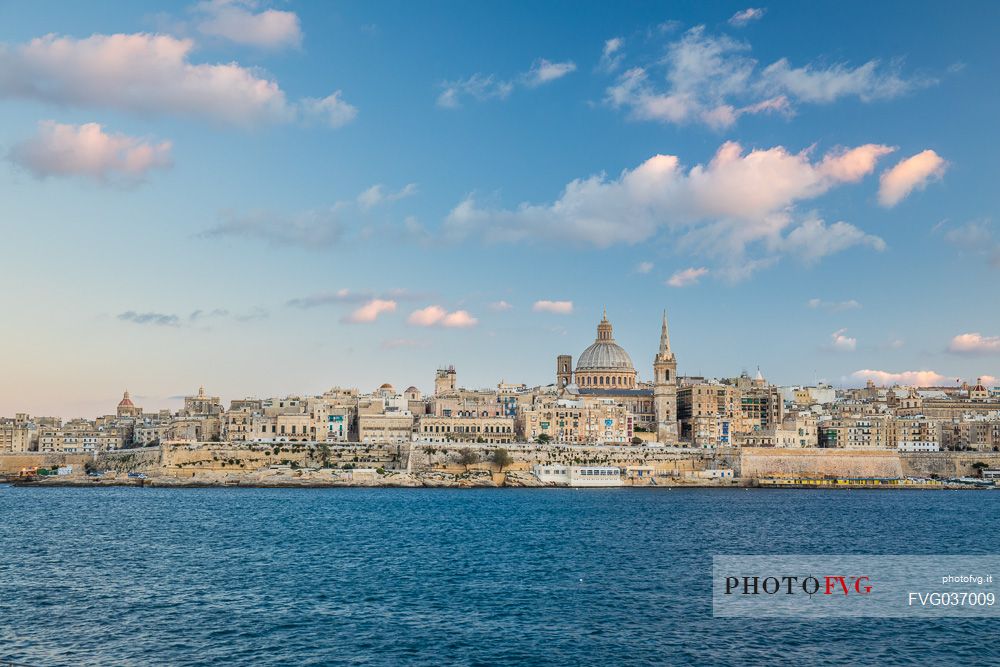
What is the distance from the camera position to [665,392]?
9200cm

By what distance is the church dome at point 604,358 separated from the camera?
99.8m

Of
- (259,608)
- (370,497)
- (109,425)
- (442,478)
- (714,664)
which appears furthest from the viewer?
(109,425)

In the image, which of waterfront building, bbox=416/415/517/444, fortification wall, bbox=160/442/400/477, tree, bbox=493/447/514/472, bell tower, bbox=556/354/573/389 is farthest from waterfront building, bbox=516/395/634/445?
bell tower, bbox=556/354/573/389

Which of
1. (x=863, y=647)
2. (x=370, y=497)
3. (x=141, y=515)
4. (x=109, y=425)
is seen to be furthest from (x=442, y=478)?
(x=863, y=647)

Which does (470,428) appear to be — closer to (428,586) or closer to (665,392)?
(665,392)

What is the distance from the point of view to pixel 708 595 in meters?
23.1

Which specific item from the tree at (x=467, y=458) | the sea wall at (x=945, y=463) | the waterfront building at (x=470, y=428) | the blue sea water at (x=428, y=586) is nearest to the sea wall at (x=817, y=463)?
the sea wall at (x=945, y=463)

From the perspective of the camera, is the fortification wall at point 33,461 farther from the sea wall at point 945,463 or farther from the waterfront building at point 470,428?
the sea wall at point 945,463

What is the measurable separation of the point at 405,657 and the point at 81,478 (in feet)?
190

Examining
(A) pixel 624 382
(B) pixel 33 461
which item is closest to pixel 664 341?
(A) pixel 624 382

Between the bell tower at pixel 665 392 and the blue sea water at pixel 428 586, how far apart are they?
3975 centimetres

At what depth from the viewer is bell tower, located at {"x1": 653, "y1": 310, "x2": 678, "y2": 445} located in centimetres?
8612

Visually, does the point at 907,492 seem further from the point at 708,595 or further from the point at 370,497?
the point at 708,595

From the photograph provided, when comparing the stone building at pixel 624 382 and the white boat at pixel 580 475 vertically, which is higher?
the stone building at pixel 624 382
